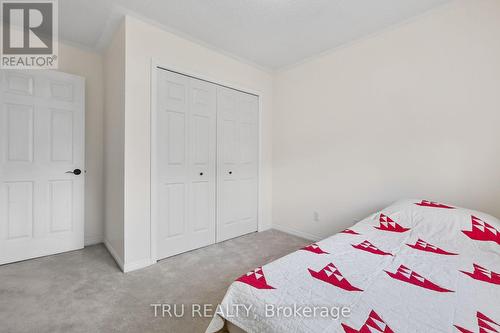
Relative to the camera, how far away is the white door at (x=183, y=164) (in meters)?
2.45

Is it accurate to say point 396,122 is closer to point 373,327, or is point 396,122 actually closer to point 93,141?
point 373,327

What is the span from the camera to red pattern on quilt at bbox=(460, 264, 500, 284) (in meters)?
1.10

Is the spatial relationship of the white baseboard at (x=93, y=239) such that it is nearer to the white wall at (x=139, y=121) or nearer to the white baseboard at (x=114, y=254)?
the white baseboard at (x=114, y=254)

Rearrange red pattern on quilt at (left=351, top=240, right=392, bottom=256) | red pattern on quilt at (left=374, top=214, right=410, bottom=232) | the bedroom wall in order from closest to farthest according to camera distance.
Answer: red pattern on quilt at (left=351, top=240, right=392, bottom=256), red pattern on quilt at (left=374, top=214, right=410, bottom=232), the bedroom wall

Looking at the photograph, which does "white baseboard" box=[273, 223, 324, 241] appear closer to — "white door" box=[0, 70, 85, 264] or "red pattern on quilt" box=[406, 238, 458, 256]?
"red pattern on quilt" box=[406, 238, 458, 256]

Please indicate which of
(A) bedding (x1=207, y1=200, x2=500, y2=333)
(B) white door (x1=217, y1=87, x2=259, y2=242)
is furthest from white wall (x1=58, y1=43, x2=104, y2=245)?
(A) bedding (x1=207, y1=200, x2=500, y2=333)

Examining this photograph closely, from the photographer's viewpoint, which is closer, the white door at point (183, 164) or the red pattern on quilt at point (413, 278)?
the red pattern on quilt at point (413, 278)

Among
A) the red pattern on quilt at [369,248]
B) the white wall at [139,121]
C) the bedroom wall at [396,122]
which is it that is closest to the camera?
the red pattern on quilt at [369,248]

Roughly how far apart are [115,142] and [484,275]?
3075 mm

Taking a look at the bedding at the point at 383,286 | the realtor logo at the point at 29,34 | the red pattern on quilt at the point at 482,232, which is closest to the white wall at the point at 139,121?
the realtor logo at the point at 29,34

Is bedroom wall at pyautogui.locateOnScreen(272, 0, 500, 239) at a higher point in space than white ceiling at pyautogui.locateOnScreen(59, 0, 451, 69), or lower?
lower

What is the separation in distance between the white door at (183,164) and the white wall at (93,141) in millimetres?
1154

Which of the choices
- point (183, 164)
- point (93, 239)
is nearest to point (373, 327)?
point (183, 164)

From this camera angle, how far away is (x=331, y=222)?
2904mm
